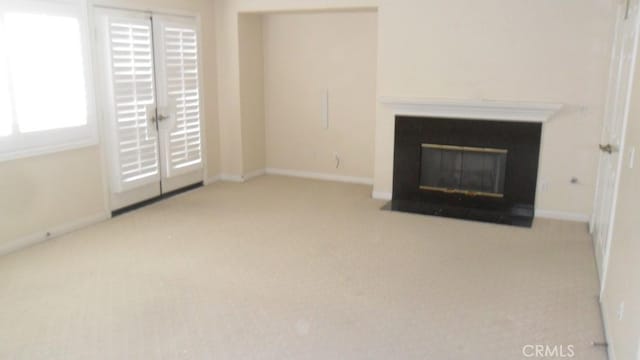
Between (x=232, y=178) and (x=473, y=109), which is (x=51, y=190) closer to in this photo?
(x=232, y=178)

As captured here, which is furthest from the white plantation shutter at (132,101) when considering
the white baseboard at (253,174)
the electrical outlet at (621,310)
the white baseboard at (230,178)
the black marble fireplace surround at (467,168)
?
the electrical outlet at (621,310)

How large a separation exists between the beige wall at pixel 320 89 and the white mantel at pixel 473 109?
102cm

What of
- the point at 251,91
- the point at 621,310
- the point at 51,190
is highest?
the point at 251,91

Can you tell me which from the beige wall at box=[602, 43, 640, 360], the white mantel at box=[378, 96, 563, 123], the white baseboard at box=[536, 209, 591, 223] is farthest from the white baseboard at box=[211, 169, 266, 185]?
the beige wall at box=[602, 43, 640, 360]

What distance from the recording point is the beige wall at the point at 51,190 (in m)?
4.42

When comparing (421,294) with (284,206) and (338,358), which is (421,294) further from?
(284,206)

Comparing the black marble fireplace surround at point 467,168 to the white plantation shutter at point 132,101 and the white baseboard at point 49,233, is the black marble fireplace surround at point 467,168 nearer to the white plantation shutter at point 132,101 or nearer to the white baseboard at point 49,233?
the white plantation shutter at point 132,101

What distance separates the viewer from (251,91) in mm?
7047

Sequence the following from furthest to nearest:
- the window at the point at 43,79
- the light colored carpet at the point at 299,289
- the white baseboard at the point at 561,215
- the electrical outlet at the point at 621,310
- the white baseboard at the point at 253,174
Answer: the white baseboard at the point at 253,174
the white baseboard at the point at 561,215
the window at the point at 43,79
the light colored carpet at the point at 299,289
the electrical outlet at the point at 621,310

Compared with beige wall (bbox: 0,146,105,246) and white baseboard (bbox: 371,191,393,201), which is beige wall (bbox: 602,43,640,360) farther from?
beige wall (bbox: 0,146,105,246)

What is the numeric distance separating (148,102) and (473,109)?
332 cm

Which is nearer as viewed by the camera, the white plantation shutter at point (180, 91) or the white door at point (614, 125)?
the white door at point (614, 125)

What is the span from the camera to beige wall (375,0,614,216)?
507 centimetres

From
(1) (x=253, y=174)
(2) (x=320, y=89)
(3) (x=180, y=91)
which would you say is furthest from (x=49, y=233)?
(2) (x=320, y=89)
